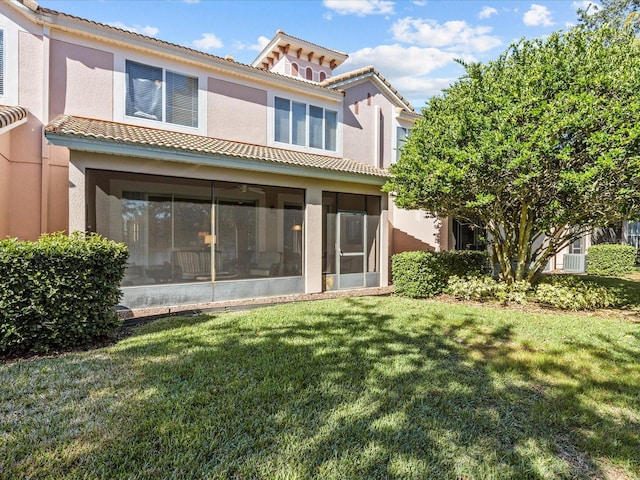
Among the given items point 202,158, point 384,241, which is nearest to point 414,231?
point 384,241

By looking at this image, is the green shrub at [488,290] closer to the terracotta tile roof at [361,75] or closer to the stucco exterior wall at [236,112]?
the stucco exterior wall at [236,112]

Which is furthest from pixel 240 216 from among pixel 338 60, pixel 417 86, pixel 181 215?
pixel 417 86

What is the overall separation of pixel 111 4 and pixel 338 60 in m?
12.1

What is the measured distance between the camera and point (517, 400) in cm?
387

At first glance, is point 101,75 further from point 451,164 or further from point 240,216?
point 451,164

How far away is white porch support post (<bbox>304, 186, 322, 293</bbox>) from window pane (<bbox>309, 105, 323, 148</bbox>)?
2.94 meters

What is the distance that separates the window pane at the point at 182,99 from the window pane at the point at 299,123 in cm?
350

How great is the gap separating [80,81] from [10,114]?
221 centimetres

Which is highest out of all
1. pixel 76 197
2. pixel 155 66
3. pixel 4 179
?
pixel 155 66

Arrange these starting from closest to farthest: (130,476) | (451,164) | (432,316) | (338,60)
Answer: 1. (130,476)
2. (432,316)
3. (451,164)
4. (338,60)

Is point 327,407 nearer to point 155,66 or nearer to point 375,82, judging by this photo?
point 155,66

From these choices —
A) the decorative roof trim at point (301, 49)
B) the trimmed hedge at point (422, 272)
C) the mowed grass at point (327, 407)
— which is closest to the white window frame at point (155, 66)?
the mowed grass at point (327, 407)

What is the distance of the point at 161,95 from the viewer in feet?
33.1

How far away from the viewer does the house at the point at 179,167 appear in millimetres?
8195
